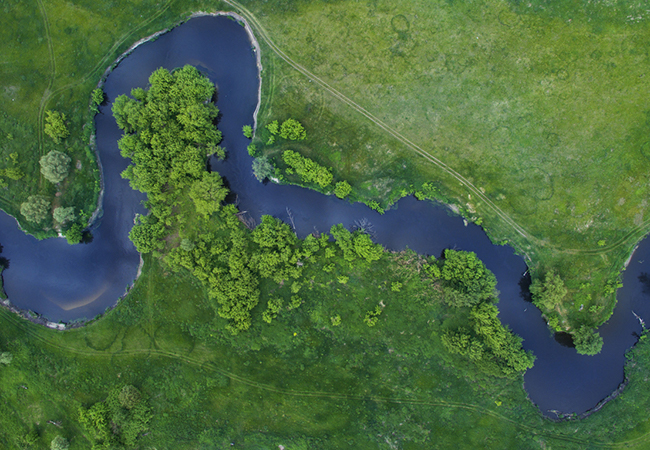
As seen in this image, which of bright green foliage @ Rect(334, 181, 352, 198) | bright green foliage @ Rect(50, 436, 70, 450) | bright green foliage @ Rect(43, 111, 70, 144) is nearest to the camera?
bright green foliage @ Rect(334, 181, 352, 198)

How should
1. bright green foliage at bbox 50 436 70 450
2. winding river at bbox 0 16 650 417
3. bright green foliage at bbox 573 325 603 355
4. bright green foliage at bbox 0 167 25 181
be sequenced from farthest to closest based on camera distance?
winding river at bbox 0 16 650 417 → bright green foliage at bbox 0 167 25 181 → bright green foliage at bbox 50 436 70 450 → bright green foliage at bbox 573 325 603 355

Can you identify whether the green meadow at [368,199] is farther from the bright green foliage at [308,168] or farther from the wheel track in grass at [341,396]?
the bright green foliage at [308,168]

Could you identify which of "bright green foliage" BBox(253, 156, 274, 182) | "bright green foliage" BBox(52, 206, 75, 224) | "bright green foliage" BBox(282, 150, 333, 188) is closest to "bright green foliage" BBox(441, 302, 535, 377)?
"bright green foliage" BBox(282, 150, 333, 188)

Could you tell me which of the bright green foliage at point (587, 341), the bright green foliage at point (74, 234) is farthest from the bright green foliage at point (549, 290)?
the bright green foliage at point (74, 234)

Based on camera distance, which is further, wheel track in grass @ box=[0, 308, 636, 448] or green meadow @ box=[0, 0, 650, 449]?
wheel track in grass @ box=[0, 308, 636, 448]

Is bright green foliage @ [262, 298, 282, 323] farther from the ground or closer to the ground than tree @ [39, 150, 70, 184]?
closer to the ground

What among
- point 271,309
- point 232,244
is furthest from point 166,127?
point 271,309

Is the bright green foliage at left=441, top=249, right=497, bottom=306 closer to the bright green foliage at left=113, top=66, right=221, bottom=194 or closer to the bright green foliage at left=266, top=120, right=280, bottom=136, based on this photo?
the bright green foliage at left=266, top=120, right=280, bottom=136
